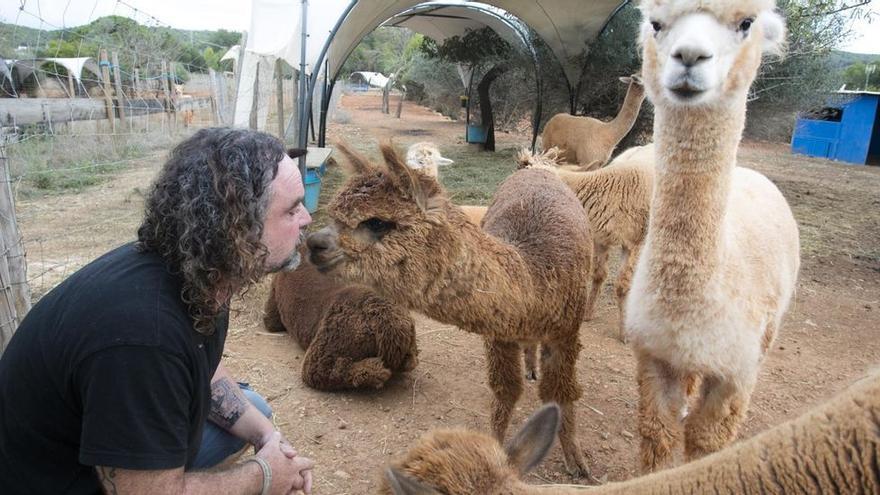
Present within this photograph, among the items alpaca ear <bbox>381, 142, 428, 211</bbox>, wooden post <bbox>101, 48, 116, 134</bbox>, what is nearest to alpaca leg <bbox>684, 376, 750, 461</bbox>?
alpaca ear <bbox>381, 142, 428, 211</bbox>

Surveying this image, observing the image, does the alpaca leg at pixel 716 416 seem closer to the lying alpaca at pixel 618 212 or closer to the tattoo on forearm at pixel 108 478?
the tattoo on forearm at pixel 108 478

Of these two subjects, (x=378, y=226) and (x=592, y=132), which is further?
(x=592, y=132)

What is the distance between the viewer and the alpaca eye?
8.72 ft

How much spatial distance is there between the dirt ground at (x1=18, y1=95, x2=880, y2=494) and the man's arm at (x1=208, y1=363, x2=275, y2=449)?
13.9 inches

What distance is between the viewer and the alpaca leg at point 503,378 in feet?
11.4

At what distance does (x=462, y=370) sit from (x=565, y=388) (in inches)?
58.5

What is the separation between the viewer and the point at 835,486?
4.03 feet

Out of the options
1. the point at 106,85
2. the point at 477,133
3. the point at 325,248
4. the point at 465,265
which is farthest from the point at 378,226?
the point at 477,133

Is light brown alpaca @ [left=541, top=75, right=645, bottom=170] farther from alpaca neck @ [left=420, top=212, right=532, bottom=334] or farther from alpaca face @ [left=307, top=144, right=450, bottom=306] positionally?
alpaca face @ [left=307, top=144, right=450, bottom=306]

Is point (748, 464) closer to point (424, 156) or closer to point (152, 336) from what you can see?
point (152, 336)

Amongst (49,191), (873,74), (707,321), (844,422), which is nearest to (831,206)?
(707,321)

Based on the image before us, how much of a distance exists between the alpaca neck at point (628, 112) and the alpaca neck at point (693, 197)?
8915 mm

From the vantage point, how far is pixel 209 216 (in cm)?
175

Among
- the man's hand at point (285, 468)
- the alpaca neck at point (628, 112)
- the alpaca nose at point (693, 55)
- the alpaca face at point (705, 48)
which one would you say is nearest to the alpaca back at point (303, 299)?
the man's hand at point (285, 468)
